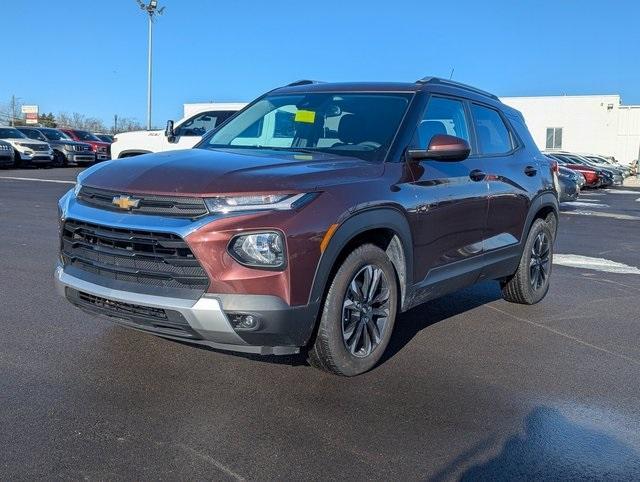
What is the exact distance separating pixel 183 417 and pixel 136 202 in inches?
47.9

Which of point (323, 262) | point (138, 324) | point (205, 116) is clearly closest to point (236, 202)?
point (323, 262)

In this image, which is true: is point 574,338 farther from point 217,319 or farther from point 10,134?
point 10,134

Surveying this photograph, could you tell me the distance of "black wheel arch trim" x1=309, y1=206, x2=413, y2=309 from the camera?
382 centimetres

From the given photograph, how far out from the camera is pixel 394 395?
4031mm

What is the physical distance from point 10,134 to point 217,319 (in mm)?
27318

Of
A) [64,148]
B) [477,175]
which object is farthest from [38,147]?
[477,175]

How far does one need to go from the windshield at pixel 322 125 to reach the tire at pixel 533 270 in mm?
2204

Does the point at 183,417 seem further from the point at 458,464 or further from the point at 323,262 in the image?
the point at 458,464

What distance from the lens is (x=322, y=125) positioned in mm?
5039

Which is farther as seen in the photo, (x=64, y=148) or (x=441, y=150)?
(x=64, y=148)

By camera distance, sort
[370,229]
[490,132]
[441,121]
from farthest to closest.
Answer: [490,132]
[441,121]
[370,229]

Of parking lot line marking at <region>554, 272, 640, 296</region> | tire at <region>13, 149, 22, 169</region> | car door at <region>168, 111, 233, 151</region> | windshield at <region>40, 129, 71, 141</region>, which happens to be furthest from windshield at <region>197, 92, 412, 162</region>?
windshield at <region>40, 129, 71, 141</region>

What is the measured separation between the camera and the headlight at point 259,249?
142 inches

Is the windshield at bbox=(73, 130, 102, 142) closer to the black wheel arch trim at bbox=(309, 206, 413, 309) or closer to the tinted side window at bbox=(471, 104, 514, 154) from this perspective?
the tinted side window at bbox=(471, 104, 514, 154)
